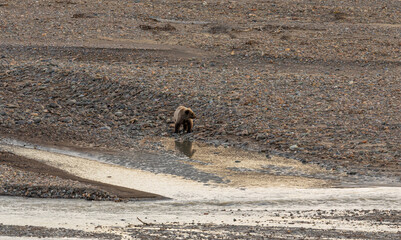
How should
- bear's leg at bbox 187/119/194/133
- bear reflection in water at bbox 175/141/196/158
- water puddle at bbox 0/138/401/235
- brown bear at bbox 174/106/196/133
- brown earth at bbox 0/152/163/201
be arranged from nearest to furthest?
water puddle at bbox 0/138/401/235
brown earth at bbox 0/152/163/201
bear reflection in water at bbox 175/141/196/158
brown bear at bbox 174/106/196/133
bear's leg at bbox 187/119/194/133

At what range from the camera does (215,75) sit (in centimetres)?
1867

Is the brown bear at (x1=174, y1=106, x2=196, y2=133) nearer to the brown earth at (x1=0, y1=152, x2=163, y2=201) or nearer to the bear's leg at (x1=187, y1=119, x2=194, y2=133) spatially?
the bear's leg at (x1=187, y1=119, x2=194, y2=133)

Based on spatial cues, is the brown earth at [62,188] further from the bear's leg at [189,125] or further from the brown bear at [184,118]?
the bear's leg at [189,125]

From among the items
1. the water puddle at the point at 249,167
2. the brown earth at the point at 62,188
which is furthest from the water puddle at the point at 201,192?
the brown earth at the point at 62,188

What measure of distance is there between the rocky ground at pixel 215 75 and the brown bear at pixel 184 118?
0.81 feet

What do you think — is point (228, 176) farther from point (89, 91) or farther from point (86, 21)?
point (86, 21)

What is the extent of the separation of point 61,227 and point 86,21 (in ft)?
56.1

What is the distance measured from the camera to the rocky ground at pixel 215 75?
46.9 feet

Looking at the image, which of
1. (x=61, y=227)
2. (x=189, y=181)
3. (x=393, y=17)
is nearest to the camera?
(x=61, y=227)

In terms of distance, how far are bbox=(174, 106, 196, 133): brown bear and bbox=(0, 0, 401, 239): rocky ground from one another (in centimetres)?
25

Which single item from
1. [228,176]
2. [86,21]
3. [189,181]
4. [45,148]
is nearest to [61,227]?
[189,181]

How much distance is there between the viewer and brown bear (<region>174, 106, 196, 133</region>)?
1423 cm

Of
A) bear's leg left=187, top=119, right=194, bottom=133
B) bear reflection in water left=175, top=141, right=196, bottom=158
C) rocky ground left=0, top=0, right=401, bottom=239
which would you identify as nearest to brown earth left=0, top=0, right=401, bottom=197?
rocky ground left=0, top=0, right=401, bottom=239

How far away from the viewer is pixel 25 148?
13.7 metres
